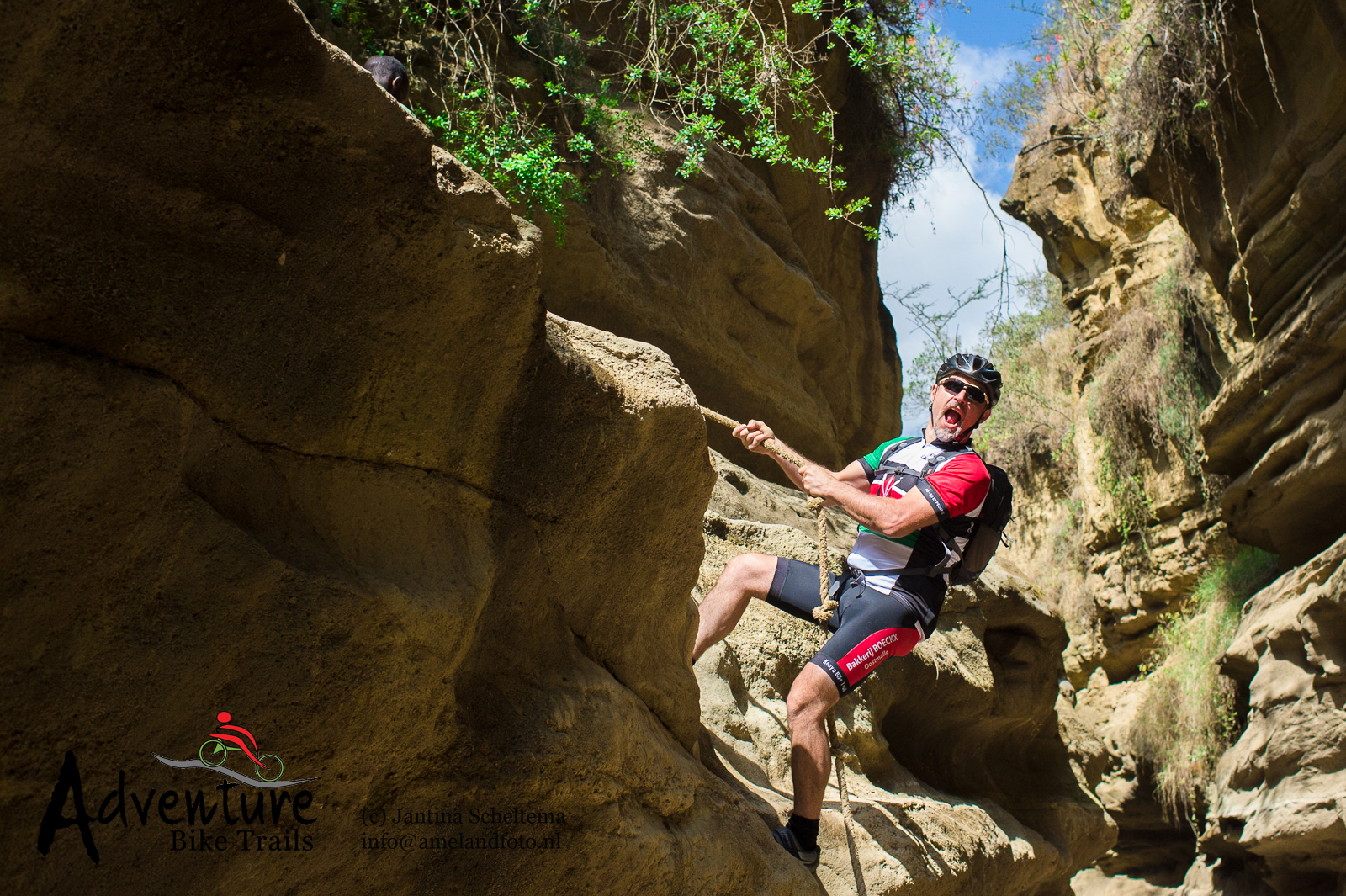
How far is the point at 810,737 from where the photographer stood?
3.46 metres

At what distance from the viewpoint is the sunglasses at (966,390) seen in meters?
4.23

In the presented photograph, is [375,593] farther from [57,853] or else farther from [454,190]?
[454,190]

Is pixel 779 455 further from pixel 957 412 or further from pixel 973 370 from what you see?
pixel 973 370

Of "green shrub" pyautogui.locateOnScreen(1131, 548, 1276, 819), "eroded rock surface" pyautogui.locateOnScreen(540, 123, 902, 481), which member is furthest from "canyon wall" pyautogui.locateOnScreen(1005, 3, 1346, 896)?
"eroded rock surface" pyautogui.locateOnScreen(540, 123, 902, 481)

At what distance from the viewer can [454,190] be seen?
7.55 ft

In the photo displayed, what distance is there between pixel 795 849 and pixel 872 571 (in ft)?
3.75

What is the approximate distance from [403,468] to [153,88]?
101cm

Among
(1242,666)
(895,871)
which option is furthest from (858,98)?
Answer: (895,871)

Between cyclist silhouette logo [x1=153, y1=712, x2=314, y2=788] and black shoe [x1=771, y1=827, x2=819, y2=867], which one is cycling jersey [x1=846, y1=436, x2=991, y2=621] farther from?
cyclist silhouette logo [x1=153, y1=712, x2=314, y2=788]

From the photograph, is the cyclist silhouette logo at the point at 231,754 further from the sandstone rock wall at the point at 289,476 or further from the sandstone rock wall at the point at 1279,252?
the sandstone rock wall at the point at 1279,252

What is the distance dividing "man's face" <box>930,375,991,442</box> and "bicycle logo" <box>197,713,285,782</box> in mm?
3063

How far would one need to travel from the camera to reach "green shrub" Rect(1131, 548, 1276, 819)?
9.36 metres

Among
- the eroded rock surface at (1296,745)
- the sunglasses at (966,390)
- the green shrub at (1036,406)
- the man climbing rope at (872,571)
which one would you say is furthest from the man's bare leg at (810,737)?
the green shrub at (1036,406)

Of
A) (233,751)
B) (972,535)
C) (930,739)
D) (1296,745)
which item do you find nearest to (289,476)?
(233,751)
